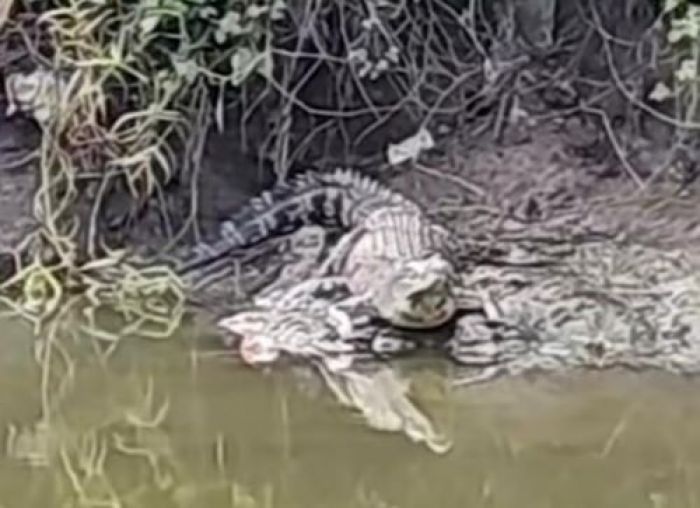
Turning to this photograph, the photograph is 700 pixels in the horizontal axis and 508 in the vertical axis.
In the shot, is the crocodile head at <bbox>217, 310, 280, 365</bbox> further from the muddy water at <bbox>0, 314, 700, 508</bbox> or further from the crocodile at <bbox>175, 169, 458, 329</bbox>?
the crocodile at <bbox>175, 169, 458, 329</bbox>

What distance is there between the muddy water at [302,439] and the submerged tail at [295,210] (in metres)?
0.63

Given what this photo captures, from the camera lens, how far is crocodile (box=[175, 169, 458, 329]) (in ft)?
15.8

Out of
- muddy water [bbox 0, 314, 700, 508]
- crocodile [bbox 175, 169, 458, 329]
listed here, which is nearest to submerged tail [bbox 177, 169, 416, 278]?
crocodile [bbox 175, 169, 458, 329]

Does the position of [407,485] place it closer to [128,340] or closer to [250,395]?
[250,395]

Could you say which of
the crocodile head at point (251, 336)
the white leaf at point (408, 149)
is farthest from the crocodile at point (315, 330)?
the white leaf at point (408, 149)

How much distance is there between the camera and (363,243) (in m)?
5.16

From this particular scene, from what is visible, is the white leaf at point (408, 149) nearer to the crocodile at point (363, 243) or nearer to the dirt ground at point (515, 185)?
the dirt ground at point (515, 185)

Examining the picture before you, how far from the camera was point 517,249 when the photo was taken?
208 inches

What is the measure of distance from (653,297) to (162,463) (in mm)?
1527

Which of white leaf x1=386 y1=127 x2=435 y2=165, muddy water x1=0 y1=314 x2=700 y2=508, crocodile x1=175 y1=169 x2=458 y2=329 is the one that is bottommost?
muddy water x1=0 y1=314 x2=700 y2=508

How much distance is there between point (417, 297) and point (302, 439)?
0.84m

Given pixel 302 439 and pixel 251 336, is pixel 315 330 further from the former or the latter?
pixel 302 439

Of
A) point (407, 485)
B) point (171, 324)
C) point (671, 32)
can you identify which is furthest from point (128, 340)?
point (671, 32)

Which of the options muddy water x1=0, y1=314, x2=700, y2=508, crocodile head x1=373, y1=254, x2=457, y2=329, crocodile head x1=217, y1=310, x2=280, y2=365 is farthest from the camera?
crocodile head x1=373, y1=254, x2=457, y2=329
